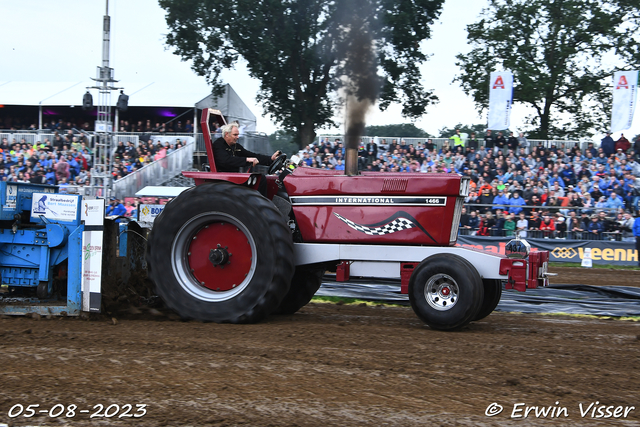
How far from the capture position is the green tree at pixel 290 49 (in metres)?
27.0

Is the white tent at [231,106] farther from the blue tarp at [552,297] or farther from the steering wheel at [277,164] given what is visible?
the steering wheel at [277,164]

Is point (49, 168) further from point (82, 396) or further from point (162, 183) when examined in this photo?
point (82, 396)

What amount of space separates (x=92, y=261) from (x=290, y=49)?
22842 millimetres

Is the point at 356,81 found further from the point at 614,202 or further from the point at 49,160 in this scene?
the point at 49,160

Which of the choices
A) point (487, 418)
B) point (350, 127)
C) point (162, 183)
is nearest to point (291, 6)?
point (162, 183)

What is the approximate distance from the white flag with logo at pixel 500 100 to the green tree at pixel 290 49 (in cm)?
598

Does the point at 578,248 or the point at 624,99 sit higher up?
the point at 624,99

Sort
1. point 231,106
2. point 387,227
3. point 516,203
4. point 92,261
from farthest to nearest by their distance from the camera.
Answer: point 231,106
point 516,203
point 387,227
point 92,261

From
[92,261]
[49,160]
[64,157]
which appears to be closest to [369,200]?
[92,261]

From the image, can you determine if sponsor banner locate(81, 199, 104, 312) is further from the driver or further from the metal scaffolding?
the metal scaffolding

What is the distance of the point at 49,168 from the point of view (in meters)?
21.8

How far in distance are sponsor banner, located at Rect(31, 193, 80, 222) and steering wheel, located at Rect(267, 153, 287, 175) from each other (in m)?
1.88

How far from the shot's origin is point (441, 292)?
19.1ft

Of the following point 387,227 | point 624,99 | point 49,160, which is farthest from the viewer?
point 49,160
